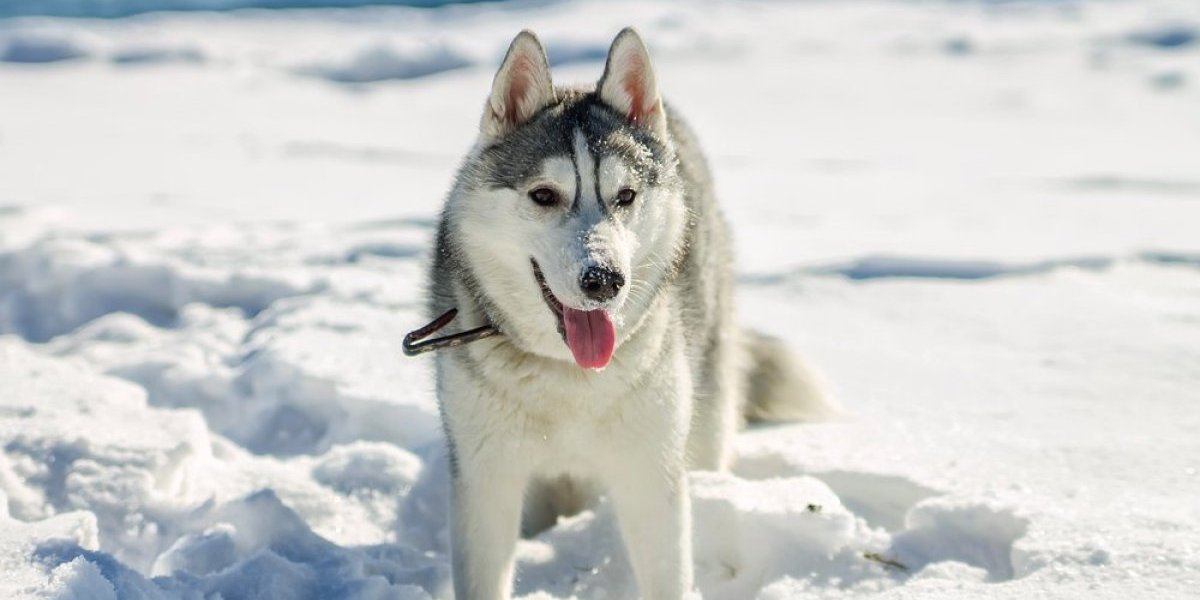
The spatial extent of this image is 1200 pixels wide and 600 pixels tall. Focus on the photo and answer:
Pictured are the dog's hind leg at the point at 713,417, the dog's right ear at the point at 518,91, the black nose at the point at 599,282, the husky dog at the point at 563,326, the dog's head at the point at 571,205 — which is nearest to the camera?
the black nose at the point at 599,282

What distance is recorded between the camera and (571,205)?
9.55 ft

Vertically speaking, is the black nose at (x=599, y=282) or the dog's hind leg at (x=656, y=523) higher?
the black nose at (x=599, y=282)

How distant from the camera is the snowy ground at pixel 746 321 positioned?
126 inches

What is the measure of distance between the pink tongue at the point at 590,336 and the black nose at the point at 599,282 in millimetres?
127

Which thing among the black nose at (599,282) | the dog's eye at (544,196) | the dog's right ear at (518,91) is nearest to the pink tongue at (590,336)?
the black nose at (599,282)

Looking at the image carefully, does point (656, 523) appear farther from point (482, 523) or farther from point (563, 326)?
point (563, 326)

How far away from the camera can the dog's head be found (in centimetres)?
281

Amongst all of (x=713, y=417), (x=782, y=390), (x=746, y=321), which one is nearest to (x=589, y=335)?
(x=713, y=417)

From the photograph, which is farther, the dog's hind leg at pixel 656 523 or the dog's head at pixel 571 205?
the dog's hind leg at pixel 656 523

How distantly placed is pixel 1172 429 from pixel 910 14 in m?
14.1

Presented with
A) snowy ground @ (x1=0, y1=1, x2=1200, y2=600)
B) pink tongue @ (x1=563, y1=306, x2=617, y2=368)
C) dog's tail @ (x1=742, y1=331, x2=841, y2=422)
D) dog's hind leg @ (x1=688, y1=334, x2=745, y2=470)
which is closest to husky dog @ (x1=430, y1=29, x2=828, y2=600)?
pink tongue @ (x1=563, y1=306, x2=617, y2=368)

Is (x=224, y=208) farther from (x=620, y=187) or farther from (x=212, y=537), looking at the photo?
(x=620, y=187)

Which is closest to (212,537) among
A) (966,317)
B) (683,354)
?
(683,354)

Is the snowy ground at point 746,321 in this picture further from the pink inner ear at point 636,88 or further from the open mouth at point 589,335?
the pink inner ear at point 636,88
